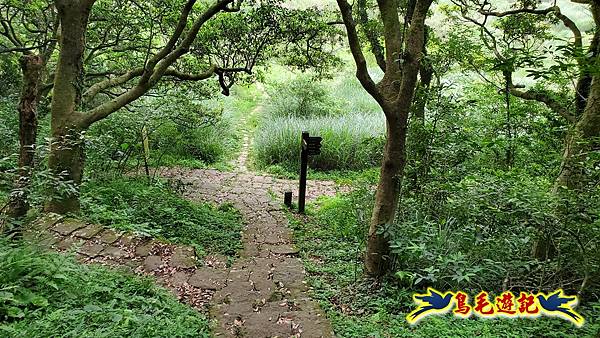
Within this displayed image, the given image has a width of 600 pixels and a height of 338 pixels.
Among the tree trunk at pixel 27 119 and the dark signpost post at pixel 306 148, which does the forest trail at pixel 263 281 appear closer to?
the dark signpost post at pixel 306 148

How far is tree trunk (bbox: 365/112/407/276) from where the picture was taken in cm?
316

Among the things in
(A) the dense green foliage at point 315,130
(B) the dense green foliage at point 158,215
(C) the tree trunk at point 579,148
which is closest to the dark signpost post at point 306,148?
(B) the dense green foliage at point 158,215

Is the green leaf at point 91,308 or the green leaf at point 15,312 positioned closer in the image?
the green leaf at point 15,312

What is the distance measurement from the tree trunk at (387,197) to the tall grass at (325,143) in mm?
5030

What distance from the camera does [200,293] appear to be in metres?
3.22

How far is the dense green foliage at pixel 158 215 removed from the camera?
161 inches

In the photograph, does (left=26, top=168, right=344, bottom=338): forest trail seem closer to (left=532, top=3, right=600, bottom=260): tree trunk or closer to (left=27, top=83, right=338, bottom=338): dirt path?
(left=27, top=83, right=338, bottom=338): dirt path

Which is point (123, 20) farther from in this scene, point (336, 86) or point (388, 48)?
point (336, 86)

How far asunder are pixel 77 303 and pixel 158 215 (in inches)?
89.3

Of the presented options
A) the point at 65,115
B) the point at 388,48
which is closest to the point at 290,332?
the point at 388,48

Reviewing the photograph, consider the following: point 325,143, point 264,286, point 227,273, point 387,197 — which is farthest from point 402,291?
point 325,143

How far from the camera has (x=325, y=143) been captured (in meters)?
8.73

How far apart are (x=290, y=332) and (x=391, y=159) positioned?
1520mm

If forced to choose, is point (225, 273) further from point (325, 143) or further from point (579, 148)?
point (325, 143)
